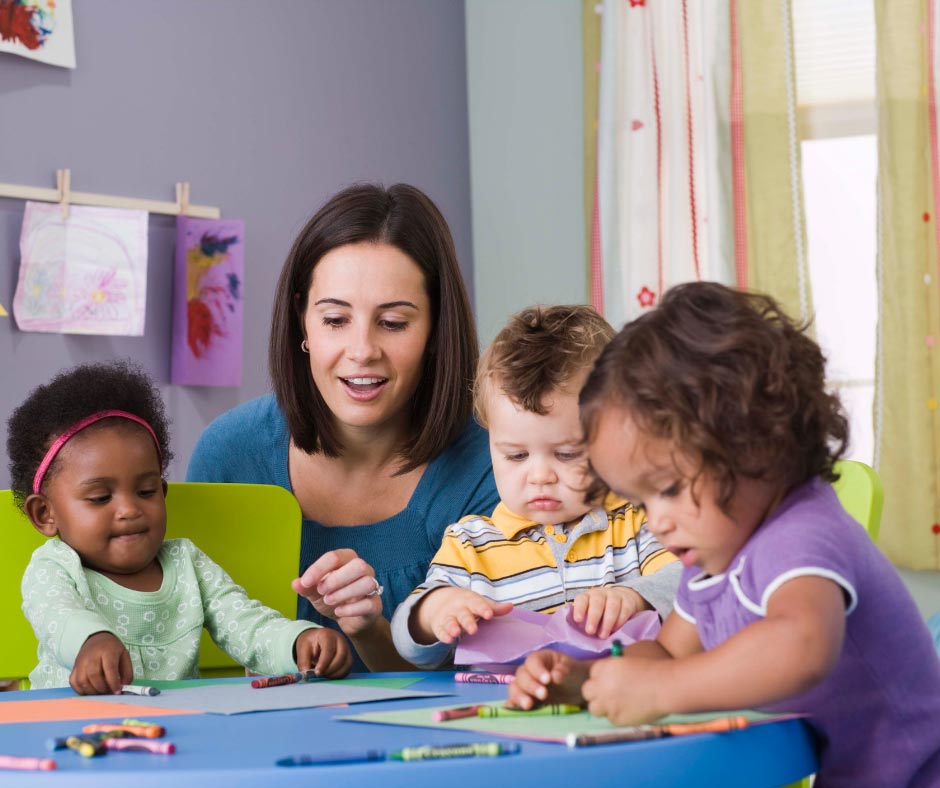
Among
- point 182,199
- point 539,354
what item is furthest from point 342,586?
point 182,199

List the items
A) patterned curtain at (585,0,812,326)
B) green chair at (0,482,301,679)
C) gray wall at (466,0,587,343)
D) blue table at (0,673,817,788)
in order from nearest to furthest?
blue table at (0,673,817,788), green chair at (0,482,301,679), patterned curtain at (585,0,812,326), gray wall at (466,0,587,343)

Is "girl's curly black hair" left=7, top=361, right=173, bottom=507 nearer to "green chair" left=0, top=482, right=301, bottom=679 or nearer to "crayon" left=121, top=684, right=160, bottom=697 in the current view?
"green chair" left=0, top=482, right=301, bottom=679

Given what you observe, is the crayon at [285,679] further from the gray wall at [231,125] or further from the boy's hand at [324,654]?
the gray wall at [231,125]

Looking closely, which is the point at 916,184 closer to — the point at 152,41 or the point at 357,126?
the point at 357,126

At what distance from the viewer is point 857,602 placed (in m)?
0.82

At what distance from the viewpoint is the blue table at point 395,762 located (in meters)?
0.64

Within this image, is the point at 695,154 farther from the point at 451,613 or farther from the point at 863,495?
the point at 451,613

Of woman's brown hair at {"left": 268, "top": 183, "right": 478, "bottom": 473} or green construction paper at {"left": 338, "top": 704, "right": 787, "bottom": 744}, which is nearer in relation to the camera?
green construction paper at {"left": 338, "top": 704, "right": 787, "bottom": 744}

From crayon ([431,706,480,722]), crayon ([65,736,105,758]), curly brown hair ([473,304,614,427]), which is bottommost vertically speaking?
crayon ([431,706,480,722])

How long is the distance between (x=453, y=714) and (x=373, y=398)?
0.84 m

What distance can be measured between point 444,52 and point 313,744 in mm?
3079

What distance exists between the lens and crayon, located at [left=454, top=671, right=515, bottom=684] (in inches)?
42.2

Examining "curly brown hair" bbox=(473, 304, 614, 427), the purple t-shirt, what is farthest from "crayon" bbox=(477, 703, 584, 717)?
"curly brown hair" bbox=(473, 304, 614, 427)

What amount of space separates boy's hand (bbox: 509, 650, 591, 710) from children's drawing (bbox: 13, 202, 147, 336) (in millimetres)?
1985
